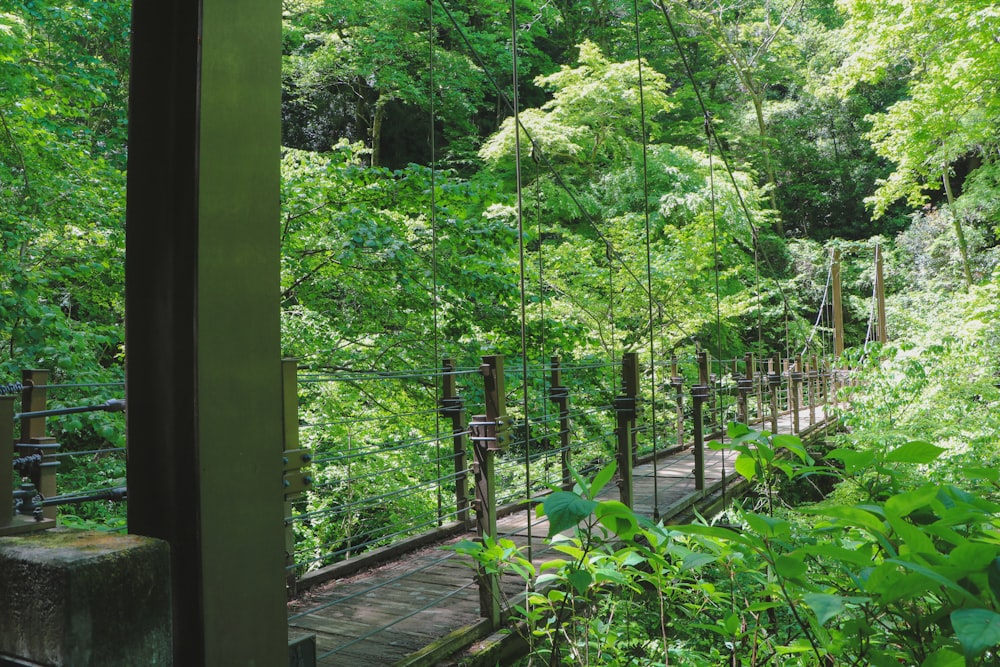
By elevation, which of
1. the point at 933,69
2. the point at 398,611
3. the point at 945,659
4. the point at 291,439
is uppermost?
the point at 933,69

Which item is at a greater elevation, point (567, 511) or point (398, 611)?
point (567, 511)

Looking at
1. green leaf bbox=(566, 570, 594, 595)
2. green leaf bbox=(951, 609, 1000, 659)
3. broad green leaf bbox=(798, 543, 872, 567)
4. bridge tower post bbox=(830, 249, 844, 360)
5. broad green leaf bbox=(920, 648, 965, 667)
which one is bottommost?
broad green leaf bbox=(920, 648, 965, 667)

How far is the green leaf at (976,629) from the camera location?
43cm

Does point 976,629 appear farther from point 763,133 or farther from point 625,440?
point 763,133

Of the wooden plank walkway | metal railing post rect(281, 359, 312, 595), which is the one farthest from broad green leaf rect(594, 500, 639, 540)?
the wooden plank walkway

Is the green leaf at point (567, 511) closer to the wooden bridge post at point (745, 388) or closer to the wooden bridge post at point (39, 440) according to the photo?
the wooden bridge post at point (39, 440)

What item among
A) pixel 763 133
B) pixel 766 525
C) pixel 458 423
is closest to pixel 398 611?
pixel 458 423

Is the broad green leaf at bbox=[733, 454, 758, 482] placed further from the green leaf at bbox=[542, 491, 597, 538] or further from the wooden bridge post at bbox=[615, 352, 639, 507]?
the wooden bridge post at bbox=[615, 352, 639, 507]

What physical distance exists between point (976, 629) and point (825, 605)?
0.09m

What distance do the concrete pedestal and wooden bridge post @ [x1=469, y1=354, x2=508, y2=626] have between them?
72.3 inches

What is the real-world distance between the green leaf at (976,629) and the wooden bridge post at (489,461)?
6.34ft

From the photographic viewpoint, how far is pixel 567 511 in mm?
592

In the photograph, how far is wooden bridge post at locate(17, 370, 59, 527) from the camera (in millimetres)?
2709

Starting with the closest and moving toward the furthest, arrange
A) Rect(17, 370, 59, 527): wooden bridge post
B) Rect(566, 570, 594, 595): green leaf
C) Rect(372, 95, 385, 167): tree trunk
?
1. Rect(566, 570, 594, 595): green leaf
2. Rect(17, 370, 59, 527): wooden bridge post
3. Rect(372, 95, 385, 167): tree trunk
